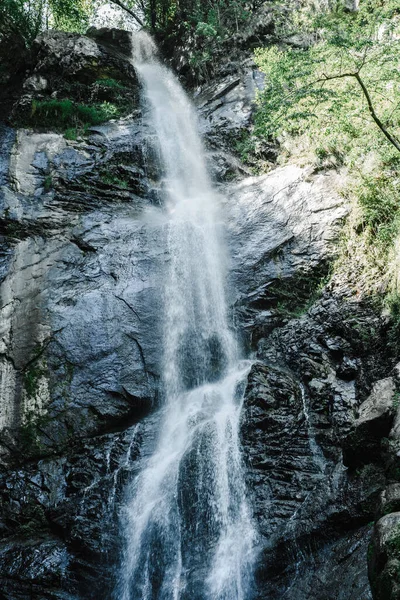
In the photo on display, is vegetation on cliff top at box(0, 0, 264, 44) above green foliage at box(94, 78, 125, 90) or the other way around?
above

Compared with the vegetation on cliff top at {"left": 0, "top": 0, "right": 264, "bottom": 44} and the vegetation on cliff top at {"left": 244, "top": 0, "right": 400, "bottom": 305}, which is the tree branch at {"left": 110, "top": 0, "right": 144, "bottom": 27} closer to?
the vegetation on cliff top at {"left": 0, "top": 0, "right": 264, "bottom": 44}

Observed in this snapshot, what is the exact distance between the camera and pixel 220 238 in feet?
36.5

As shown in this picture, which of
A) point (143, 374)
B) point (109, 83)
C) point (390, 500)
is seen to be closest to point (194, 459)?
point (143, 374)

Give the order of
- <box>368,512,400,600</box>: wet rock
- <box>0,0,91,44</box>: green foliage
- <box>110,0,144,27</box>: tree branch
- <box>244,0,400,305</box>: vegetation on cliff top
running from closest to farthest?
<box>368,512,400,600</box>: wet rock
<box>244,0,400,305</box>: vegetation on cliff top
<box>0,0,91,44</box>: green foliage
<box>110,0,144,27</box>: tree branch

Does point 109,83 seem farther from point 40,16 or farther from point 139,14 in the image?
point 139,14

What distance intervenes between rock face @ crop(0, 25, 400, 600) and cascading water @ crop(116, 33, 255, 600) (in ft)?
0.86

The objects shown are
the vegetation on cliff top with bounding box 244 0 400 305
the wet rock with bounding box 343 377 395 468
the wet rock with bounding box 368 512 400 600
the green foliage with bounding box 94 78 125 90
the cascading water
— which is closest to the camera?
the wet rock with bounding box 368 512 400 600

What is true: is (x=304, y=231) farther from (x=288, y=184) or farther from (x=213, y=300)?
(x=213, y=300)

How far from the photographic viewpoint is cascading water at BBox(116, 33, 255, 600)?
6.36m

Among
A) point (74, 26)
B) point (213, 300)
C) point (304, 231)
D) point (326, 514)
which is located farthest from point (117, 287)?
point (74, 26)

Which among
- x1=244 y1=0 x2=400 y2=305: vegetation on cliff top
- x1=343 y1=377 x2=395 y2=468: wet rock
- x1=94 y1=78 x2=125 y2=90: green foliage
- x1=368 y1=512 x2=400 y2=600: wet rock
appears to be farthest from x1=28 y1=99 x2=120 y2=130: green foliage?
x1=368 y1=512 x2=400 y2=600: wet rock

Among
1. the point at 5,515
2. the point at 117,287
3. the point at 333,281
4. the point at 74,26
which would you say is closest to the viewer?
the point at 5,515

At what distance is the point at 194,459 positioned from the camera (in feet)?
24.2

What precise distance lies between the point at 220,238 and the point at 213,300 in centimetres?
177
